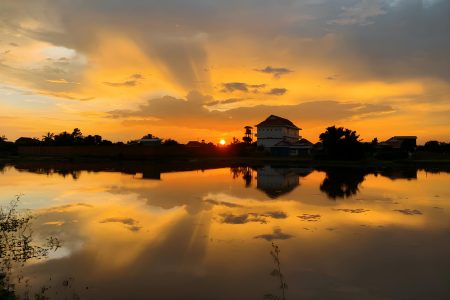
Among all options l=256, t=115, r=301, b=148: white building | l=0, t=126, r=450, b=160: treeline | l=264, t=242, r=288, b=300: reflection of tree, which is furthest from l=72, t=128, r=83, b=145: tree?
l=264, t=242, r=288, b=300: reflection of tree

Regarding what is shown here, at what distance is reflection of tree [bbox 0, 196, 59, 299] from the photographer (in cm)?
817

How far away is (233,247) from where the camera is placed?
37.6ft

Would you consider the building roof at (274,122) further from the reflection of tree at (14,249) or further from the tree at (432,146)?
the reflection of tree at (14,249)

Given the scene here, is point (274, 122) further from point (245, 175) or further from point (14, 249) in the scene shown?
point (14, 249)

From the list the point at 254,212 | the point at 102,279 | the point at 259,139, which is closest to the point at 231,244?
the point at 102,279

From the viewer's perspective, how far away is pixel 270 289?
8.24 meters

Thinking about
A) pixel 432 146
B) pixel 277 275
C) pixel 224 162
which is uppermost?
pixel 432 146

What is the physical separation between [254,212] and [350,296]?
9450 mm

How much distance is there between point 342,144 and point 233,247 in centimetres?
5162

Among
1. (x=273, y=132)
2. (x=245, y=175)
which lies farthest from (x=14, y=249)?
(x=273, y=132)

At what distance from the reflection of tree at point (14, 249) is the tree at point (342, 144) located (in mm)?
52785

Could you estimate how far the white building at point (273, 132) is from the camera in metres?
87.6

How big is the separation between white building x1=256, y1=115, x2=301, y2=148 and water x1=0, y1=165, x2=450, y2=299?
66343mm

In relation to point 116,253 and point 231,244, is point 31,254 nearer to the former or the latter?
point 116,253
